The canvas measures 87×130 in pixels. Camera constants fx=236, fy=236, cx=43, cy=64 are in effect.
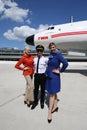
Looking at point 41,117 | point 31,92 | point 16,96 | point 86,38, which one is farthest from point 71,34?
point 41,117

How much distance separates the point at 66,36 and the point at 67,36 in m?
0.08

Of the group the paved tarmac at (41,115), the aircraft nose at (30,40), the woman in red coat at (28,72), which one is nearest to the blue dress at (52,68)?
the paved tarmac at (41,115)

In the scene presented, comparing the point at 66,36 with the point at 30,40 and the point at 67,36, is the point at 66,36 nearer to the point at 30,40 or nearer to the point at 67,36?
the point at 67,36

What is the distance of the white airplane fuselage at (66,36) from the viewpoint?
1678 centimetres

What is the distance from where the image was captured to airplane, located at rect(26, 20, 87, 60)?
55.1 ft

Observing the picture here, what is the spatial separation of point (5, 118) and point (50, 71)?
171 centimetres

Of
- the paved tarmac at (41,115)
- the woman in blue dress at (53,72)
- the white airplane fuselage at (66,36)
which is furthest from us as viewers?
the white airplane fuselage at (66,36)

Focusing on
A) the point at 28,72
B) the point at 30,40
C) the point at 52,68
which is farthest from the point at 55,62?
the point at 30,40

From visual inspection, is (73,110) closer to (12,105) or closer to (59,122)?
(59,122)

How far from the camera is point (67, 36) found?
56.2 ft

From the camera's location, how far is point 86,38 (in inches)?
651

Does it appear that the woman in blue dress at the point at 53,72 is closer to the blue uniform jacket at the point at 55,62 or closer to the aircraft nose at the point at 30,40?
the blue uniform jacket at the point at 55,62

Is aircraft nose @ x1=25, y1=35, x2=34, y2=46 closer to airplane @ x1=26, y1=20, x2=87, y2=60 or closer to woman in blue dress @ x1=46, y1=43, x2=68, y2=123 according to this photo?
airplane @ x1=26, y1=20, x2=87, y2=60

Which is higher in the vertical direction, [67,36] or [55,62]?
[67,36]
